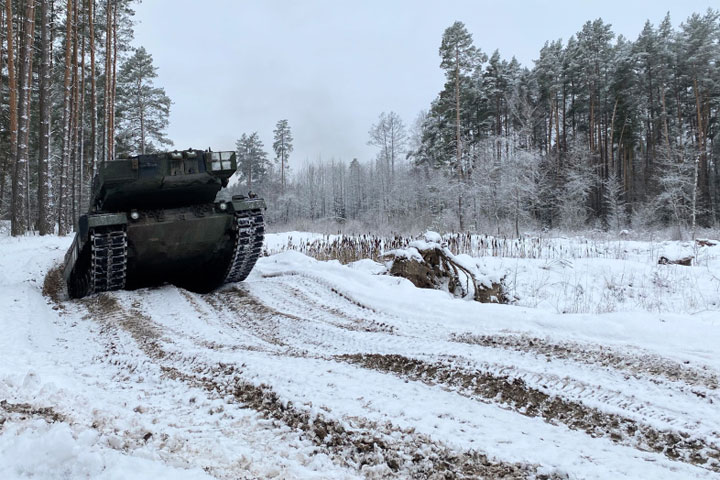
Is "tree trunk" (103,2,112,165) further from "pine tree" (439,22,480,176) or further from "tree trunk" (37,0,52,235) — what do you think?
"pine tree" (439,22,480,176)

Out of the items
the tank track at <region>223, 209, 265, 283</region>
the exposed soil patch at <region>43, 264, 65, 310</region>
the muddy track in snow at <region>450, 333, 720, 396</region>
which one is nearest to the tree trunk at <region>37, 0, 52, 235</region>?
the exposed soil patch at <region>43, 264, 65, 310</region>

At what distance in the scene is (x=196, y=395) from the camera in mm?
2314

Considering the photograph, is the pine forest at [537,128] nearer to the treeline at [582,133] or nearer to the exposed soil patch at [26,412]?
the treeline at [582,133]

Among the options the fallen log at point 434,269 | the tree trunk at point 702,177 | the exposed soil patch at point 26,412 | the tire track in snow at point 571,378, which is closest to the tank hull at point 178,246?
the fallen log at point 434,269

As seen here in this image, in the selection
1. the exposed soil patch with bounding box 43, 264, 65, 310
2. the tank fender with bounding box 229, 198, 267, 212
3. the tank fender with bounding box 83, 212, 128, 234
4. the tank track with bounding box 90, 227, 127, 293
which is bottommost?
the exposed soil patch with bounding box 43, 264, 65, 310

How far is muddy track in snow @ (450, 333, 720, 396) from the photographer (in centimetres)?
238

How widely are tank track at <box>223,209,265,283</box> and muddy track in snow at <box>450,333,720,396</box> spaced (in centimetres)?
333

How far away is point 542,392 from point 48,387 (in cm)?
253

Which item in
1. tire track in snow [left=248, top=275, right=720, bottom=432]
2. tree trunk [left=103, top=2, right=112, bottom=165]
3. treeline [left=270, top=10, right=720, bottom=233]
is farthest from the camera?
treeline [left=270, top=10, right=720, bottom=233]

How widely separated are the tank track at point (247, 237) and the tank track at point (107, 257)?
1.31m

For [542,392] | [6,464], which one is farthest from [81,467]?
[542,392]

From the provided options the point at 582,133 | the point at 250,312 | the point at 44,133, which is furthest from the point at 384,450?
the point at 582,133

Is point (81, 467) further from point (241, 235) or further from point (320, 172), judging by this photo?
point (320, 172)

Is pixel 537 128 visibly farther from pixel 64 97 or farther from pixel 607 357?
pixel 607 357
